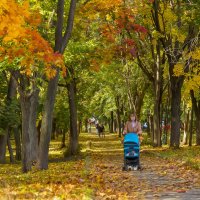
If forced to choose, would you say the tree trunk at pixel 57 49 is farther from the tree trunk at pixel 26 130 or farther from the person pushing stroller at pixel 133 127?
the person pushing stroller at pixel 133 127

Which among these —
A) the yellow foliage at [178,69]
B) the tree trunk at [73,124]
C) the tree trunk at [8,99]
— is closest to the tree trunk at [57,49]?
the yellow foliage at [178,69]

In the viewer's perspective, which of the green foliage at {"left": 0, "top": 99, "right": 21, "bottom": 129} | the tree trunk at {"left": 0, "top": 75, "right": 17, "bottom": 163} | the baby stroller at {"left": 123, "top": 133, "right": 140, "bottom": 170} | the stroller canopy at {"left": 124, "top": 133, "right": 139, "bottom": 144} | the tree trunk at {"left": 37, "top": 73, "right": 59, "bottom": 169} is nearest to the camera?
the tree trunk at {"left": 37, "top": 73, "right": 59, "bottom": 169}

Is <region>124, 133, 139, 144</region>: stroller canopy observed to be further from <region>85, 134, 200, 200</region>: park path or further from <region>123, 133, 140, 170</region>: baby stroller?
<region>85, 134, 200, 200</region>: park path

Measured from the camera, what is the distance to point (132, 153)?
15359 millimetres

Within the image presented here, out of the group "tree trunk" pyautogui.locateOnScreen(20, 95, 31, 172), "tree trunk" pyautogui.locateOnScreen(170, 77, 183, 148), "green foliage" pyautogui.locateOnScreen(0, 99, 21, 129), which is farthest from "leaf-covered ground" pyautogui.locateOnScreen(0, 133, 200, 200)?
"green foliage" pyautogui.locateOnScreen(0, 99, 21, 129)

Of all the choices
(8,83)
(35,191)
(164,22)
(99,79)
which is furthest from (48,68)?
(99,79)

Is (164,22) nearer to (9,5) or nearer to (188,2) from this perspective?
(188,2)

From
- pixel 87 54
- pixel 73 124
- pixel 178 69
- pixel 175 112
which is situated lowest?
pixel 73 124

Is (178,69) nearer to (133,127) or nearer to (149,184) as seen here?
(133,127)

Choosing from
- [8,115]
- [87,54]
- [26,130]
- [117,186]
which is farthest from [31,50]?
[8,115]

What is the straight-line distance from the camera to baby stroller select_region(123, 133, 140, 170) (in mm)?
15320

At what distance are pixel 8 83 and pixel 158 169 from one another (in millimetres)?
16369

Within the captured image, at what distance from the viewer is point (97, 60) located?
24.3 m

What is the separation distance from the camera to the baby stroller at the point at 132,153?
15.3 meters
